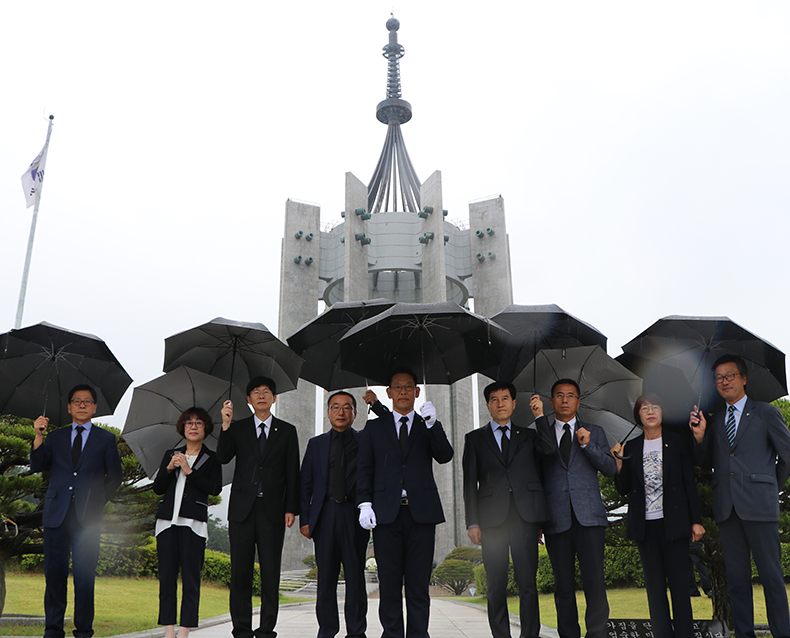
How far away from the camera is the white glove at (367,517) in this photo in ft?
13.5

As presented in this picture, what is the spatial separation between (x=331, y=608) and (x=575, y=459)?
2.05 meters

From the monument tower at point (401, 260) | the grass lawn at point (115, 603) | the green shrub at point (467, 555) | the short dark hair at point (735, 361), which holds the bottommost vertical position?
the green shrub at point (467, 555)

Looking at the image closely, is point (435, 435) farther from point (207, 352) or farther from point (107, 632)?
point (107, 632)

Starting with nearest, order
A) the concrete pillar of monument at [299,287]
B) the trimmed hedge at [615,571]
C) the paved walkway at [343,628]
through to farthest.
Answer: the paved walkway at [343,628] < the trimmed hedge at [615,571] < the concrete pillar of monument at [299,287]

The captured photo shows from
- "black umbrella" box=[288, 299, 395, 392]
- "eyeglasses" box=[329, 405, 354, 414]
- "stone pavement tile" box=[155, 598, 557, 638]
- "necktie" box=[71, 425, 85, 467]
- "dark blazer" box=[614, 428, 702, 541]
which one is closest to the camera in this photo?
"dark blazer" box=[614, 428, 702, 541]

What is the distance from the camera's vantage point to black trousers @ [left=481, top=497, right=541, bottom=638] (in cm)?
427

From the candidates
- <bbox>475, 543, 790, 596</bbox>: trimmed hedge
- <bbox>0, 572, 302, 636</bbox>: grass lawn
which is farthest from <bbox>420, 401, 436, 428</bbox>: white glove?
<bbox>475, 543, 790, 596</bbox>: trimmed hedge

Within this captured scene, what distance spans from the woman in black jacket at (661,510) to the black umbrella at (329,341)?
2248mm

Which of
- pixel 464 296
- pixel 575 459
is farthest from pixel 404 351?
pixel 464 296

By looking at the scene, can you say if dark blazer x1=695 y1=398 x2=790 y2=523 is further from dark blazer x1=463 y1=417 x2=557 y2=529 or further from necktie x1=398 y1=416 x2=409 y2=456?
necktie x1=398 y1=416 x2=409 y2=456

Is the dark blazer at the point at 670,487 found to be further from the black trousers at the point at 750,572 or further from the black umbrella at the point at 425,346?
the black umbrella at the point at 425,346

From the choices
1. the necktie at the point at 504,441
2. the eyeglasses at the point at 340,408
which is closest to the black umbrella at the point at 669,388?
the necktie at the point at 504,441

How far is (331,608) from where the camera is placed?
4.33 meters

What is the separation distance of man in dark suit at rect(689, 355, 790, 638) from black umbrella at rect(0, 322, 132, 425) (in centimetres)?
484
